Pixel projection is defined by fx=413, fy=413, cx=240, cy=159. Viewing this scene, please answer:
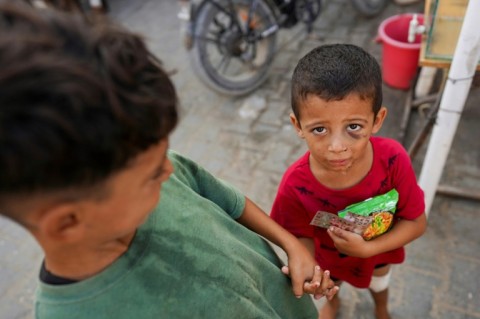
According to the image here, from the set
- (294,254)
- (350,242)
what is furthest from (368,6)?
(294,254)

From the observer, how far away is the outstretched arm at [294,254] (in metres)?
1.13

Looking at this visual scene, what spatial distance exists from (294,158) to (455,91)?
1410 mm

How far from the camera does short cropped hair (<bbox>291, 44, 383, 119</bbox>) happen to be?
1.16 m

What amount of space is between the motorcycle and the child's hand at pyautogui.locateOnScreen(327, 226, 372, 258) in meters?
2.40

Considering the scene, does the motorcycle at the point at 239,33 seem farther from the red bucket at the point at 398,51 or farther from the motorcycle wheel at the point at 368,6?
the red bucket at the point at 398,51

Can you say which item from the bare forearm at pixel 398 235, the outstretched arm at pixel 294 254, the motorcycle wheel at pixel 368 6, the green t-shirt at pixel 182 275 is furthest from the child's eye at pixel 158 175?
the motorcycle wheel at pixel 368 6

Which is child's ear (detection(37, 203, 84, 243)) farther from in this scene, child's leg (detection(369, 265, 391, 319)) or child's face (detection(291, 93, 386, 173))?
child's leg (detection(369, 265, 391, 319))

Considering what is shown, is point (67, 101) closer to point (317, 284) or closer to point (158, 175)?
point (158, 175)

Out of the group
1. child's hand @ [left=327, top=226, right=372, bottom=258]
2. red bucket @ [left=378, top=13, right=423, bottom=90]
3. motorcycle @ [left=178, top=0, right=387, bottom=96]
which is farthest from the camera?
motorcycle @ [left=178, top=0, right=387, bottom=96]

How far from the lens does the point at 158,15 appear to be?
5043 millimetres

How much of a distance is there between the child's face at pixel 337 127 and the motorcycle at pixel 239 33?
2314 millimetres

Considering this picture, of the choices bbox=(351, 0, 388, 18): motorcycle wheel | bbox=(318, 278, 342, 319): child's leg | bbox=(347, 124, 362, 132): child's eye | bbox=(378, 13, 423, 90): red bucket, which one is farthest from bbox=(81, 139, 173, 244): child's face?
bbox=(351, 0, 388, 18): motorcycle wheel

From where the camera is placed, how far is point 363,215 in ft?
4.27

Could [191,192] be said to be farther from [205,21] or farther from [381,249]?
[205,21]
